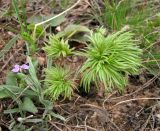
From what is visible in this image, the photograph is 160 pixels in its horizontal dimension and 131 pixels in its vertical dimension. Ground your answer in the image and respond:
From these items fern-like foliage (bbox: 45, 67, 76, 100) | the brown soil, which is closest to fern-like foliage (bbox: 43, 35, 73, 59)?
fern-like foliage (bbox: 45, 67, 76, 100)

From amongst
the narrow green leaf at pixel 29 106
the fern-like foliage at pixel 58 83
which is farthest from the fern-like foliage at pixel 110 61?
the narrow green leaf at pixel 29 106

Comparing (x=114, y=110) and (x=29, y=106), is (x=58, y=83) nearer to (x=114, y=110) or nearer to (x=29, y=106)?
(x=29, y=106)

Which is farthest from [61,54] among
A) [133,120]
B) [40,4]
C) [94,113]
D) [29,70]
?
[40,4]

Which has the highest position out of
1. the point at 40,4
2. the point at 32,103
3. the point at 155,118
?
the point at 40,4

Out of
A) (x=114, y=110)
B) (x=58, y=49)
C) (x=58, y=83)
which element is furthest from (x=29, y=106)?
(x=114, y=110)

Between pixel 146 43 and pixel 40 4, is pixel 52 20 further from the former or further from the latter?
pixel 146 43
